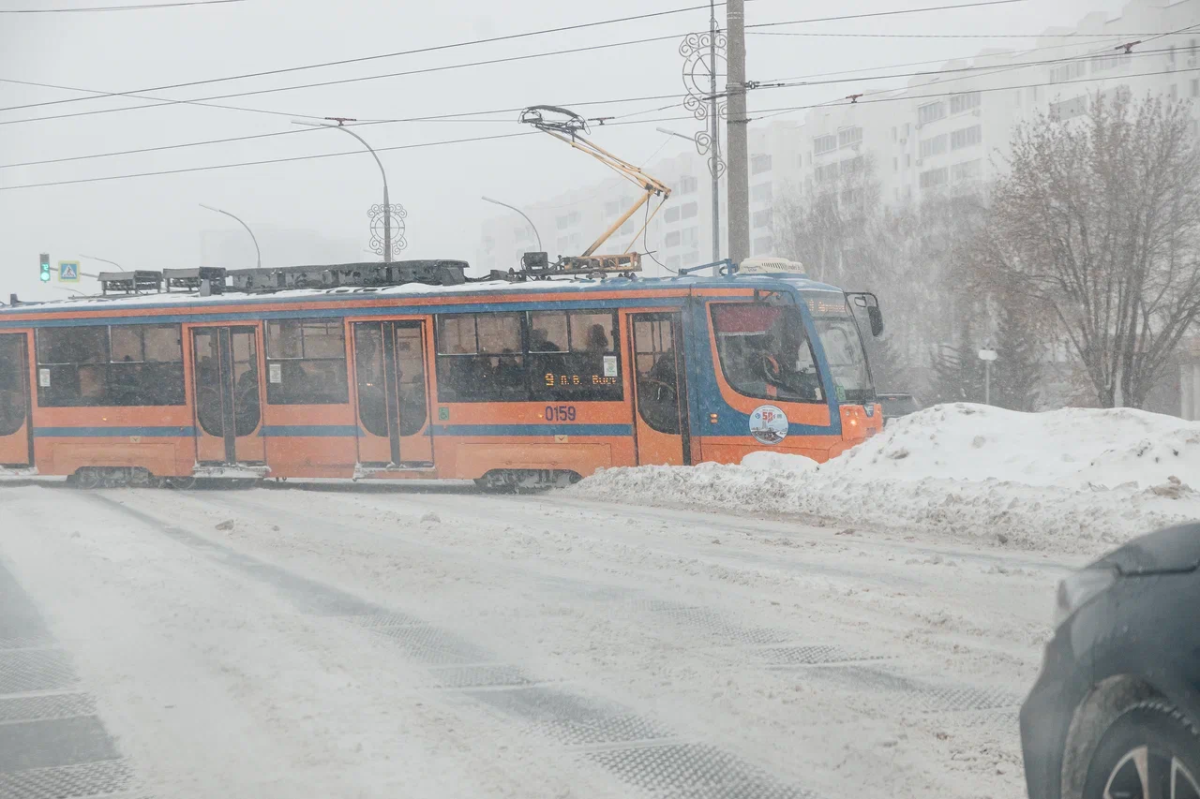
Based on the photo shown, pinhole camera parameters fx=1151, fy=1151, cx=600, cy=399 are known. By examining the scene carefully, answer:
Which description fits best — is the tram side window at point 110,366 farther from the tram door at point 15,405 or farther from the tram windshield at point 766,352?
the tram windshield at point 766,352

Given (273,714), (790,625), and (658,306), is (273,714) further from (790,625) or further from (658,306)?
(658,306)

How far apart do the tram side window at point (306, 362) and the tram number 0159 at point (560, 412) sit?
132 inches

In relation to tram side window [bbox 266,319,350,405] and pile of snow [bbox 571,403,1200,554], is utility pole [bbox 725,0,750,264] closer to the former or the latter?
pile of snow [bbox 571,403,1200,554]

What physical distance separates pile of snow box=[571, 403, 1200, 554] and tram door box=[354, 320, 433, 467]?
316cm

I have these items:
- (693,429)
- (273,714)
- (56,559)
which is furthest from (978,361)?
(273,714)

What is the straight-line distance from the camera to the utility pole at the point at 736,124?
18078mm

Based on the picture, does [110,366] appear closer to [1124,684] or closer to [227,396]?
[227,396]

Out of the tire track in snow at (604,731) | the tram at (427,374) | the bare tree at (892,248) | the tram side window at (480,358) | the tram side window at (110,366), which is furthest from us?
the bare tree at (892,248)

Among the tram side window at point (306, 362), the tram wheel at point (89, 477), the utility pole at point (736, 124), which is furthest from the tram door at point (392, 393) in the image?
the tram wheel at point (89, 477)

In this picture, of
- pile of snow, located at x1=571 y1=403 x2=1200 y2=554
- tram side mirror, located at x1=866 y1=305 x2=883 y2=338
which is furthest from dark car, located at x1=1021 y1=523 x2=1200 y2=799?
tram side mirror, located at x1=866 y1=305 x2=883 y2=338

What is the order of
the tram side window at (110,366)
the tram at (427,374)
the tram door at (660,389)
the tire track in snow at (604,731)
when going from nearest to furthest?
the tire track in snow at (604,731)
the tram at (427,374)
the tram door at (660,389)
the tram side window at (110,366)

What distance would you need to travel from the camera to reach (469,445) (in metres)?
17.5

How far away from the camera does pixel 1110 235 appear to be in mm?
27047

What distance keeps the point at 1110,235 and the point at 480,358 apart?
56.2 feet
